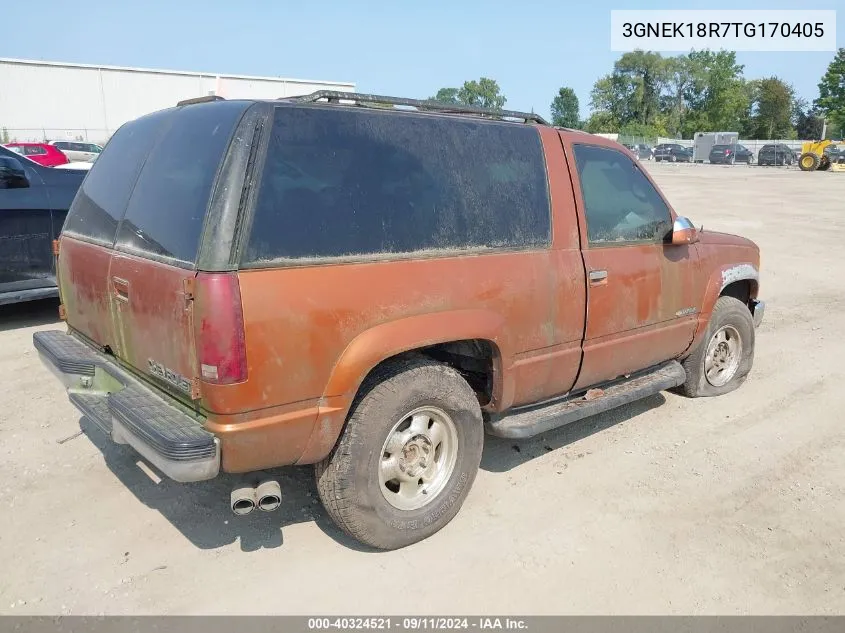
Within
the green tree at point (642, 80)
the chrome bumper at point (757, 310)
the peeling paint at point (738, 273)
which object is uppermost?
the green tree at point (642, 80)

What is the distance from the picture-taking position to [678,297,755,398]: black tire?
5000 mm

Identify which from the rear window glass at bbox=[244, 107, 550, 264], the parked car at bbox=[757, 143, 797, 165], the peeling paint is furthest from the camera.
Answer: the parked car at bbox=[757, 143, 797, 165]

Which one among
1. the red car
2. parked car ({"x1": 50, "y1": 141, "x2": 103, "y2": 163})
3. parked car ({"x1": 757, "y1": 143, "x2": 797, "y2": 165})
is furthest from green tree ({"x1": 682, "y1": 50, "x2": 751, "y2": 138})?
the red car

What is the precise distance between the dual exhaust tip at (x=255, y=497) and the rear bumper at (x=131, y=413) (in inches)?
6.3

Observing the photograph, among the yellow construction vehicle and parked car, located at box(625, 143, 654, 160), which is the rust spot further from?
parked car, located at box(625, 143, 654, 160)

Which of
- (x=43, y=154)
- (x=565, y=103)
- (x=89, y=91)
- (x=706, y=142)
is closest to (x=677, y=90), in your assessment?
(x=565, y=103)

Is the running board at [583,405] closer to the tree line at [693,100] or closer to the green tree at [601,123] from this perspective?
the tree line at [693,100]

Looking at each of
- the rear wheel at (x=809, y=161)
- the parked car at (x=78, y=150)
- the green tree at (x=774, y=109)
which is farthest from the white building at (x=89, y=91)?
the green tree at (x=774, y=109)

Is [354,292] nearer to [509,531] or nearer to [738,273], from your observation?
[509,531]

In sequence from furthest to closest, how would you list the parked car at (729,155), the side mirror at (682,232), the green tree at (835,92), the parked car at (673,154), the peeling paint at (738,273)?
the green tree at (835,92) < the parked car at (673,154) < the parked car at (729,155) < the peeling paint at (738,273) < the side mirror at (682,232)

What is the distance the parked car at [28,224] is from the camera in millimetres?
6348

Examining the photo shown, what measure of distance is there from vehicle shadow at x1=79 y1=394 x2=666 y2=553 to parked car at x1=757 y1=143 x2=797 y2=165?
50.8 m

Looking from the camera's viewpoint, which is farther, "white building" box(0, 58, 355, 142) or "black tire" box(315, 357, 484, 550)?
"white building" box(0, 58, 355, 142)

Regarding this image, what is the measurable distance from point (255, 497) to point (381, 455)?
1.94 ft
